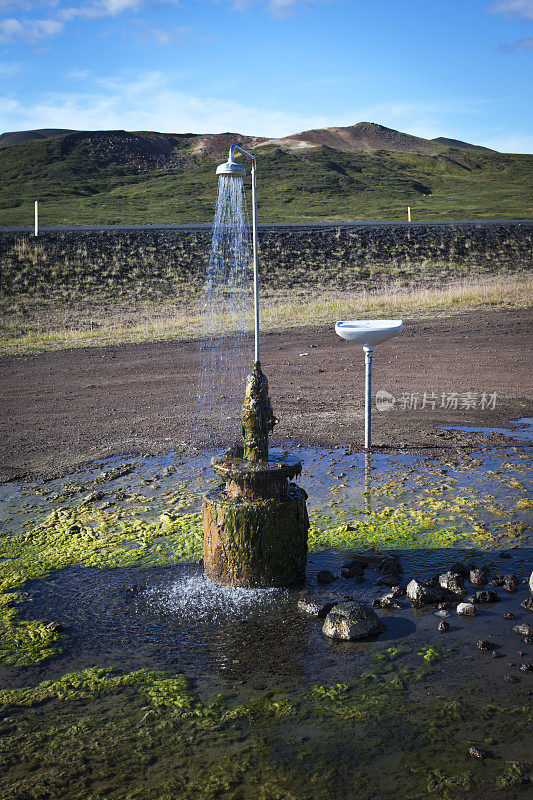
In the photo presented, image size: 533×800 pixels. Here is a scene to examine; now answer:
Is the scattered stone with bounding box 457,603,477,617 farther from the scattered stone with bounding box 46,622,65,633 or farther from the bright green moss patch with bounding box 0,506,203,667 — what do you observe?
the scattered stone with bounding box 46,622,65,633

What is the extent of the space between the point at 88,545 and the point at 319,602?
2.07 m

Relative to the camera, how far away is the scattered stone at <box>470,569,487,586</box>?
4758 millimetres

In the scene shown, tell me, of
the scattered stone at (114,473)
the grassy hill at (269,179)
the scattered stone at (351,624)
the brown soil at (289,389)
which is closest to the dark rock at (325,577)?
the scattered stone at (351,624)

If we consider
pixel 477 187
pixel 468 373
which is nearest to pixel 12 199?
pixel 477 187

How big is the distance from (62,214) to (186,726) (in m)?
51.2

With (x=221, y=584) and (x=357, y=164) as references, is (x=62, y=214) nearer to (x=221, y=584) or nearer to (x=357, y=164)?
(x=357, y=164)

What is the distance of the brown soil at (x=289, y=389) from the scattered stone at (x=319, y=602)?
11.9ft

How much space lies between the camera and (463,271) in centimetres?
2602

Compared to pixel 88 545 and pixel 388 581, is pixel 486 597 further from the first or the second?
pixel 88 545

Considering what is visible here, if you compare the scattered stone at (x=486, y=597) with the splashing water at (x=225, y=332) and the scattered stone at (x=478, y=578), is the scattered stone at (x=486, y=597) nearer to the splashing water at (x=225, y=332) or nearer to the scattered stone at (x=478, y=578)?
the scattered stone at (x=478, y=578)

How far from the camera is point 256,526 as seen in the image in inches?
183
